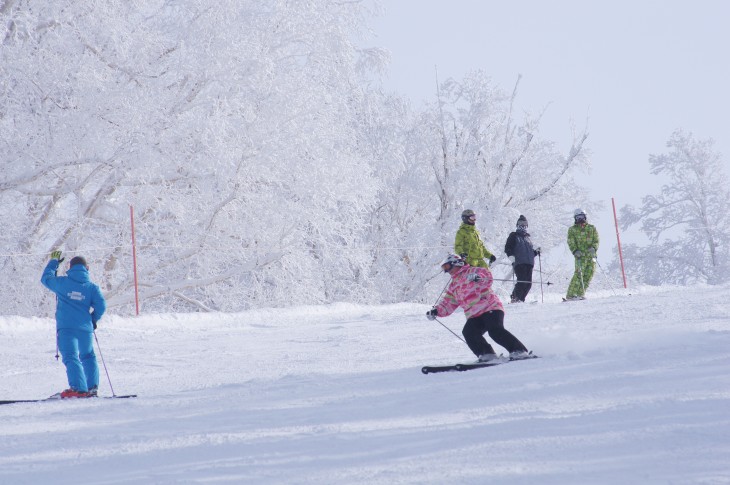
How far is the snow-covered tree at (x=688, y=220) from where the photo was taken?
35219 mm

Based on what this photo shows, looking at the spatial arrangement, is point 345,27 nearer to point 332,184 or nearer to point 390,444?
point 332,184

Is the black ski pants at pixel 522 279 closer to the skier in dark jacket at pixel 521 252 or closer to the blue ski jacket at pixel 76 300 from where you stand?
the skier in dark jacket at pixel 521 252

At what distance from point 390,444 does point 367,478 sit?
0.76 meters

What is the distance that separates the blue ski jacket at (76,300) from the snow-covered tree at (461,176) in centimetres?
2180

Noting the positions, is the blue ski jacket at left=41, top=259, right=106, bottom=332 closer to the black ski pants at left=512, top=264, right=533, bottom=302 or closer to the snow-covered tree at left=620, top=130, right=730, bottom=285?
the black ski pants at left=512, top=264, right=533, bottom=302

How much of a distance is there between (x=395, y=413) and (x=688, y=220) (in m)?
32.0

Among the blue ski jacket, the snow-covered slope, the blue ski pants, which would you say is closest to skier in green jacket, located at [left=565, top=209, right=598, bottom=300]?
the snow-covered slope

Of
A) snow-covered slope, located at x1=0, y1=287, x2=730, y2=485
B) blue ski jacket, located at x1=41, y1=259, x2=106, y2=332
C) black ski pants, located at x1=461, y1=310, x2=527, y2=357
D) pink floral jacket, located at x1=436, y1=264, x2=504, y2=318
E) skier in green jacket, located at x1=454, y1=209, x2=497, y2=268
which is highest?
skier in green jacket, located at x1=454, y1=209, x2=497, y2=268

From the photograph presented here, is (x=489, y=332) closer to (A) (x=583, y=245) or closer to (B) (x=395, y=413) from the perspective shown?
(B) (x=395, y=413)

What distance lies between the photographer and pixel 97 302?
8602 mm

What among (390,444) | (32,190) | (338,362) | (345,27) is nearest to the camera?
(390,444)

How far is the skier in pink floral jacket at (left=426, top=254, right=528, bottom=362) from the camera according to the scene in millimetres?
8289

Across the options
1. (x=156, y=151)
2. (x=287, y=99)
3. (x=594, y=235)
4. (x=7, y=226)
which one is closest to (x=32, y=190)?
(x=7, y=226)

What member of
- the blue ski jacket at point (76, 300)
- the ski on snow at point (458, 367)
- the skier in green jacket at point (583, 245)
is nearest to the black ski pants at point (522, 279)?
the skier in green jacket at point (583, 245)
